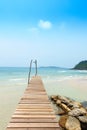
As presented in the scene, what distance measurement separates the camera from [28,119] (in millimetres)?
5480

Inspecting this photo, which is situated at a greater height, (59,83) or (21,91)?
(59,83)

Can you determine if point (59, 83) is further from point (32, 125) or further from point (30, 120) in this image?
point (32, 125)

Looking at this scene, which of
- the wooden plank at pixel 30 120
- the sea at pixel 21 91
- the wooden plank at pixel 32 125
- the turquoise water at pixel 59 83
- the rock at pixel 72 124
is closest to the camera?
the wooden plank at pixel 32 125

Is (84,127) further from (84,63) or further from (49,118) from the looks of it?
(84,63)

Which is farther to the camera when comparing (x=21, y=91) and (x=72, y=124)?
(x=21, y=91)

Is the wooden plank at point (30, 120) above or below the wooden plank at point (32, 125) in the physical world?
above

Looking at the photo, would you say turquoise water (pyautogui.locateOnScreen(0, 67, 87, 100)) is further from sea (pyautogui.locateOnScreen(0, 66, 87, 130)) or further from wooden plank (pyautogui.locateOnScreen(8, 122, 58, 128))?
wooden plank (pyautogui.locateOnScreen(8, 122, 58, 128))

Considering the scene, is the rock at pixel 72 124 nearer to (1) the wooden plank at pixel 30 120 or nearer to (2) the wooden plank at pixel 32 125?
(1) the wooden plank at pixel 30 120

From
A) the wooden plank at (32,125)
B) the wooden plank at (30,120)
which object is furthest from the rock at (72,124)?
the wooden plank at (32,125)

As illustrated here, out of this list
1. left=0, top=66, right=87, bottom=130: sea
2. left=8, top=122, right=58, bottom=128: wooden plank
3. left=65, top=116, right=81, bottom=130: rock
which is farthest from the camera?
left=0, top=66, right=87, bottom=130: sea

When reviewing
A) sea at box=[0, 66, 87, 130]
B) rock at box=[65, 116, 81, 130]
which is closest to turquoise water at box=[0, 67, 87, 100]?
sea at box=[0, 66, 87, 130]

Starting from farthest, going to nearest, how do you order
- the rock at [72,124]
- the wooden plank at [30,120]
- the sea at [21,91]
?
1. the sea at [21,91]
2. the rock at [72,124]
3. the wooden plank at [30,120]

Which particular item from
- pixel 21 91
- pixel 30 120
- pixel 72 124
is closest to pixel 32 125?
pixel 30 120

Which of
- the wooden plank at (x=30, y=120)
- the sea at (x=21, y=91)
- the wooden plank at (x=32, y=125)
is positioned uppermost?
the wooden plank at (x=30, y=120)
